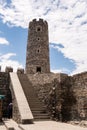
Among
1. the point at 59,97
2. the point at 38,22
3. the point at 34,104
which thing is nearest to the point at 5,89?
the point at 34,104

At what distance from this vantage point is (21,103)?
10.6 metres

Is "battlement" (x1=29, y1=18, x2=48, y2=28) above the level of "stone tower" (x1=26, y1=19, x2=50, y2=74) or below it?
above

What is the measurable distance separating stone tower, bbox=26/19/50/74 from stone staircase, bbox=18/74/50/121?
10.5 m

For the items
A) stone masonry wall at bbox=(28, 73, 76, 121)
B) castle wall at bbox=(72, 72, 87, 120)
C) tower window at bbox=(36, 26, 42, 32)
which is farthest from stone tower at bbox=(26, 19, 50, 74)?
castle wall at bbox=(72, 72, 87, 120)

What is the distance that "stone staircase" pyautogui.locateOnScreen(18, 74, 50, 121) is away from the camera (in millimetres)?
11171

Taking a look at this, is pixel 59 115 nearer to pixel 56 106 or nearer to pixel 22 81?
pixel 56 106

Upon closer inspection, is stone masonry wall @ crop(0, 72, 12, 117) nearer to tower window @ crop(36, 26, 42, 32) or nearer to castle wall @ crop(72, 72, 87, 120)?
castle wall @ crop(72, 72, 87, 120)

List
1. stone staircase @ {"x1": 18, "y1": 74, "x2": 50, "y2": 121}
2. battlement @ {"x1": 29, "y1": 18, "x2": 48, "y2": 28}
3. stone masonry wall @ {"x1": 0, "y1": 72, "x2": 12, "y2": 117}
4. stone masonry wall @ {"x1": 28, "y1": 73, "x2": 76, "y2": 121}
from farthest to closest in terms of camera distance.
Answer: battlement @ {"x1": 29, "y1": 18, "x2": 48, "y2": 28}, stone masonry wall @ {"x1": 0, "y1": 72, "x2": 12, "y2": 117}, stone staircase @ {"x1": 18, "y1": 74, "x2": 50, "y2": 121}, stone masonry wall @ {"x1": 28, "y1": 73, "x2": 76, "y2": 121}

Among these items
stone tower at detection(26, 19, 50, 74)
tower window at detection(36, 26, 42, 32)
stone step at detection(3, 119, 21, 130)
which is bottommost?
stone step at detection(3, 119, 21, 130)

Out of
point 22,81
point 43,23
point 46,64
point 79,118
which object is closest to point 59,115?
point 79,118

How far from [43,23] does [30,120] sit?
19.9 metres

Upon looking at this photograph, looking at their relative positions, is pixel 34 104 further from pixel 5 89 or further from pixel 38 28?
pixel 38 28

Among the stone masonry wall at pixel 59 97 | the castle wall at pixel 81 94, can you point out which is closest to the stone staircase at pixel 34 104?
the stone masonry wall at pixel 59 97

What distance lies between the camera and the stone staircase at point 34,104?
36.7 ft
